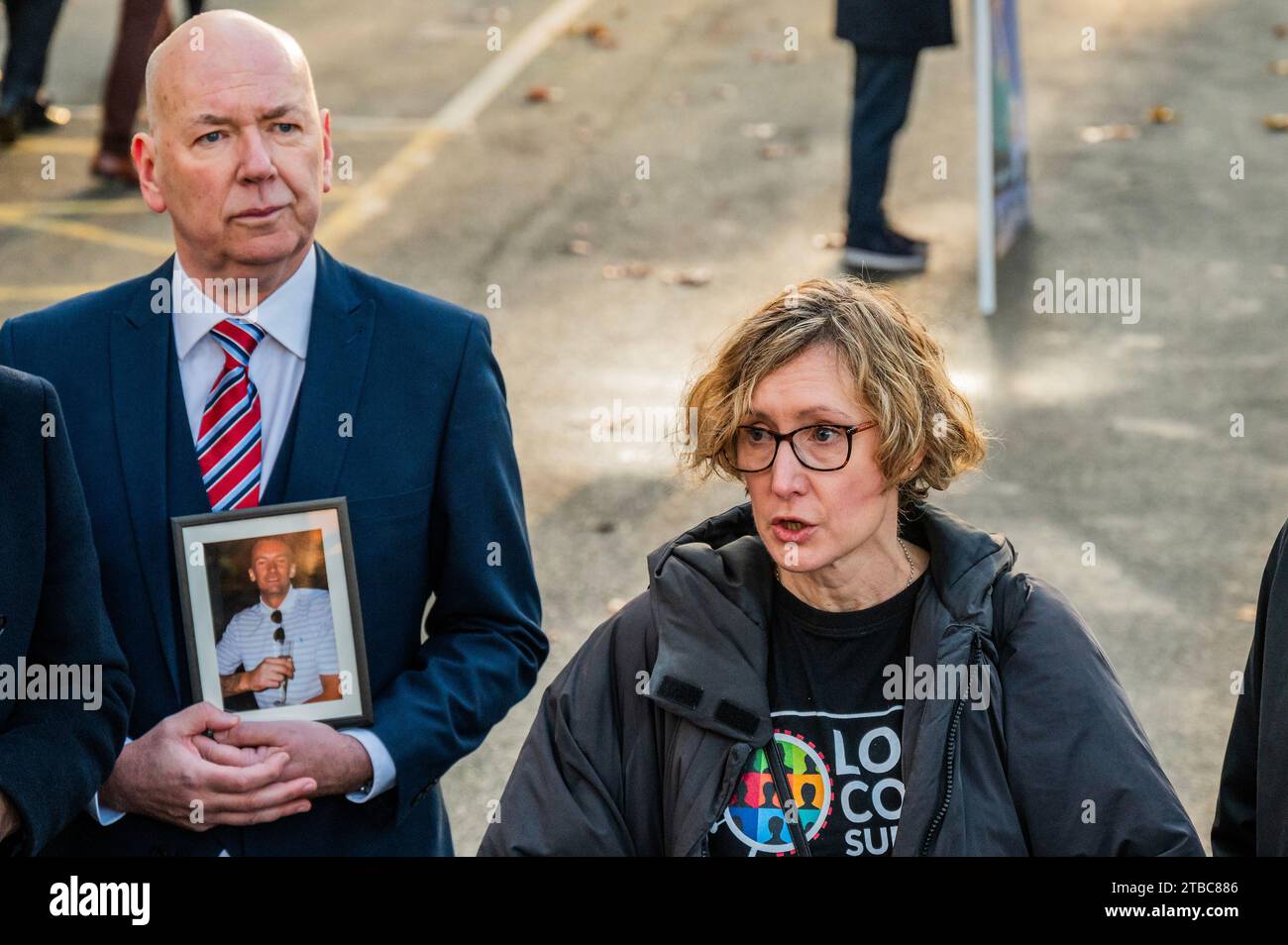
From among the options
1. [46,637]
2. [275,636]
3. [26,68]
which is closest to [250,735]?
[275,636]

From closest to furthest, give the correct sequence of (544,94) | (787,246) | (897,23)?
(897,23) < (787,246) < (544,94)

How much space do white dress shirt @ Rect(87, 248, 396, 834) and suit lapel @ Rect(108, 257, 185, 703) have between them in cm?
4

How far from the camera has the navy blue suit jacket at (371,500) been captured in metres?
3.21

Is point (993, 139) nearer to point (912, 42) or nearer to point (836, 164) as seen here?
point (912, 42)

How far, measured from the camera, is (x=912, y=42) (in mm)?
8922

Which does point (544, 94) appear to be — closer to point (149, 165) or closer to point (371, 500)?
point (149, 165)

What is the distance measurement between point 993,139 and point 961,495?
8.24ft

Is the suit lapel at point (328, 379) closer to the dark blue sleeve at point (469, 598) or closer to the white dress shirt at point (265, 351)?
the white dress shirt at point (265, 351)

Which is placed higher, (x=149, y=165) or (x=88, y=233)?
(x=88, y=233)

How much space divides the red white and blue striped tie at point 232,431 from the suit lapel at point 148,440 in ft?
0.27

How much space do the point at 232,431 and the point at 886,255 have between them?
6528 millimetres

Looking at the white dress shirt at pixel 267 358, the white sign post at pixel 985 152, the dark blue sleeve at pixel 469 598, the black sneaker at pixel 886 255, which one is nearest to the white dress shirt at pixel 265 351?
the white dress shirt at pixel 267 358

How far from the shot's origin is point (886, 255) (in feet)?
30.6
